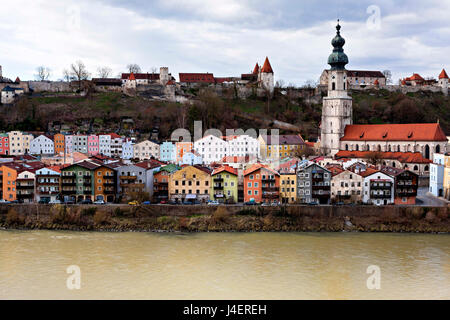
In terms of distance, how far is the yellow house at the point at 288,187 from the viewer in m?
22.3

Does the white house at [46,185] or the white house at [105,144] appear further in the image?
the white house at [105,144]

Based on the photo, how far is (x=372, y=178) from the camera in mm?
22328

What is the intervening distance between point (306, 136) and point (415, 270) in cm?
2938

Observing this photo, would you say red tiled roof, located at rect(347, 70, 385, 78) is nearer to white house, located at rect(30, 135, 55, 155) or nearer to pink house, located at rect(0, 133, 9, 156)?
white house, located at rect(30, 135, 55, 155)

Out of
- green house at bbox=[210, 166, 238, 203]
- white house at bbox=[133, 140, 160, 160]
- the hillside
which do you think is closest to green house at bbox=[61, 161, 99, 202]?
green house at bbox=[210, 166, 238, 203]

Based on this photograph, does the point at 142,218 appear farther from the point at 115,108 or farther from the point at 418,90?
the point at 418,90

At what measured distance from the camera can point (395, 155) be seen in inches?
1260

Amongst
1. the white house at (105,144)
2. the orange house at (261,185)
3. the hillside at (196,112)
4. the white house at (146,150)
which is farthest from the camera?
the hillside at (196,112)

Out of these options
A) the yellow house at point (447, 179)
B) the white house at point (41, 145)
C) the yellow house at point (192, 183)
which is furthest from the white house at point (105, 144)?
the yellow house at point (447, 179)

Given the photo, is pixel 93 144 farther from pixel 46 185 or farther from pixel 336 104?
pixel 336 104

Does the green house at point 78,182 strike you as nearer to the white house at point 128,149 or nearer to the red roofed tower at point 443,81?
the white house at point 128,149

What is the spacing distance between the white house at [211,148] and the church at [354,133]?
8.18 metres

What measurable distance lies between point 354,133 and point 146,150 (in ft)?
51.4
